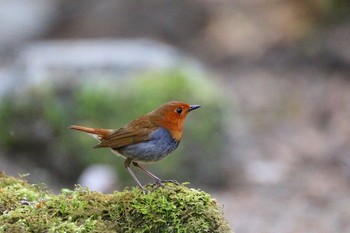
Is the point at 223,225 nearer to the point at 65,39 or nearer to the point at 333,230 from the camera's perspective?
the point at 333,230

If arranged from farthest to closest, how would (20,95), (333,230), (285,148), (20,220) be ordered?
(285,148) < (20,95) < (333,230) < (20,220)

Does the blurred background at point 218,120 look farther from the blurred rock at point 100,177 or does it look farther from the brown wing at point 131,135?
the brown wing at point 131,135

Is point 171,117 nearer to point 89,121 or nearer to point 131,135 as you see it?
point 131,135

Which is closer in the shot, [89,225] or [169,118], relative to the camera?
[89,225]

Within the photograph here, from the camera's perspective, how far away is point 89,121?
10539 mm

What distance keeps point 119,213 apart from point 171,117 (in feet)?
3.64

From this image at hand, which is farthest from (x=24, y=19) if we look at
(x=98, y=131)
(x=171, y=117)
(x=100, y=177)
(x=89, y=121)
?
(x=171, y=117)

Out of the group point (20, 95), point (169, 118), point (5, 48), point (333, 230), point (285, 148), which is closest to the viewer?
point (169, 118)

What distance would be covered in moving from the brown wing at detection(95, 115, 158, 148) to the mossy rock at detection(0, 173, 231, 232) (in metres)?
0.67

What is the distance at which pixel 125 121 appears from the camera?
34.9 ft

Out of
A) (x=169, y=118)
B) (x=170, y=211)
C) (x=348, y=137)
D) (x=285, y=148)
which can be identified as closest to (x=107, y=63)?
(x=285, y=148)

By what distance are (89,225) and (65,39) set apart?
42.7 ft

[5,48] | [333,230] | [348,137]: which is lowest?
[333,230]

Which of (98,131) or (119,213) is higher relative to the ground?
(98,131)
